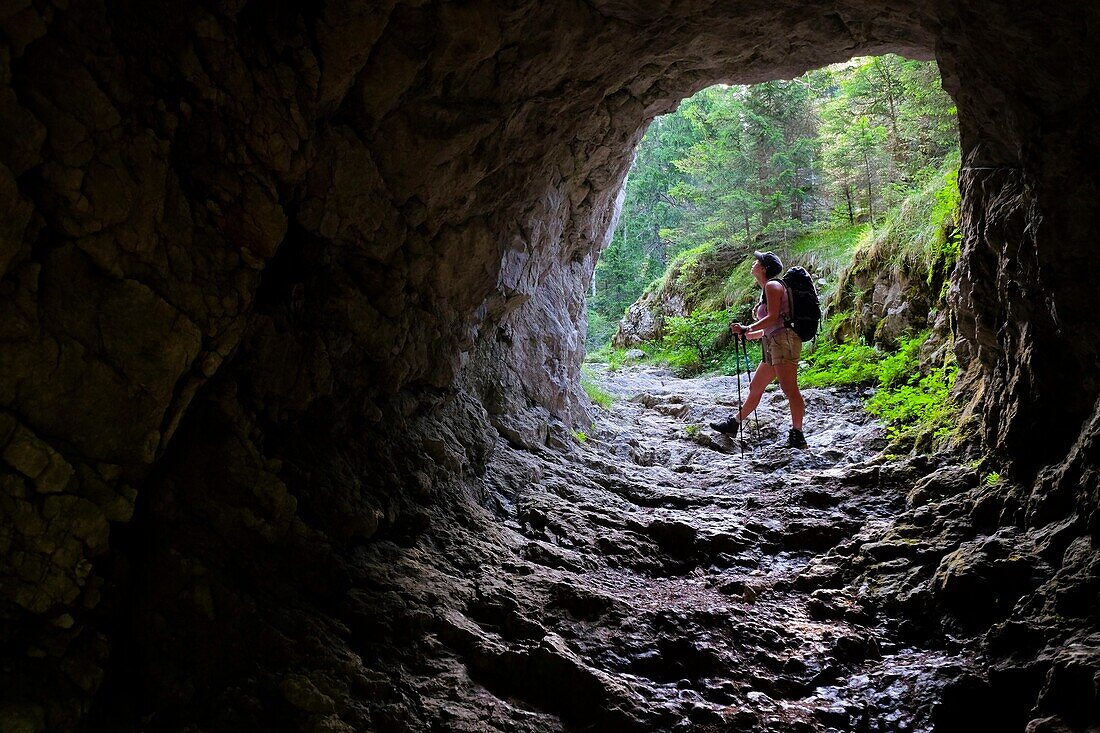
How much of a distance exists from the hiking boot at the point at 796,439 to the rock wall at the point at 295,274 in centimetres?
237

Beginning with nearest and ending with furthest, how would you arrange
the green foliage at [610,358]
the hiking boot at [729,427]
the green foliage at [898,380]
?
the green foliage at [898,380]
the hiking boot at [729,427]
the green foliage at [610,358]

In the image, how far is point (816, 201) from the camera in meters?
19.9

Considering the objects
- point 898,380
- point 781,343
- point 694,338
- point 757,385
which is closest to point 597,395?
point 757,385

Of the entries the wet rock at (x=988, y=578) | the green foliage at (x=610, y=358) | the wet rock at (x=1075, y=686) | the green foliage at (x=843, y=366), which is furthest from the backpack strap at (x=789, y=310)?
the green foliage at (x=610, y=358)

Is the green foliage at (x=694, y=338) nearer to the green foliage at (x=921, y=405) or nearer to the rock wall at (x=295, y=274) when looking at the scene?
the green foliage at (x=921, y=405)

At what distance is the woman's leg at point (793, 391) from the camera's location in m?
8.79

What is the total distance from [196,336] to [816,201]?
19.6 meters

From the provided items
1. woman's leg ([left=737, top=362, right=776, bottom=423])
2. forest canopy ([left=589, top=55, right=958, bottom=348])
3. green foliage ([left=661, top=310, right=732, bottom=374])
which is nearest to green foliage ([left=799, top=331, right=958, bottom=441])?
woman's leg ([left=737, top=362, right=776, bottom=423])

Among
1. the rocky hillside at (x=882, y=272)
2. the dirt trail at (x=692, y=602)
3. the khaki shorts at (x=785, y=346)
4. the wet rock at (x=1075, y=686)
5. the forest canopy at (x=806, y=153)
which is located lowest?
the dirt trail at (x=692, y=602)

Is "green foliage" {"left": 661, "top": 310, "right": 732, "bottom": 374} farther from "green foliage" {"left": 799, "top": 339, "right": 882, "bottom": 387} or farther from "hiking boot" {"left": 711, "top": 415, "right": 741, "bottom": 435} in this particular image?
"hiking boot" {"left": 711, "top": 415, "right": 741, "bottom": 435}

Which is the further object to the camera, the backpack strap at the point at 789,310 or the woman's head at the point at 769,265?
the woman's head at the point at 769,265

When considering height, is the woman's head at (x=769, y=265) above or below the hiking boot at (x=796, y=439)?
above

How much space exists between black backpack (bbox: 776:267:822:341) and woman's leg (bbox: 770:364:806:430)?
466 millimetres

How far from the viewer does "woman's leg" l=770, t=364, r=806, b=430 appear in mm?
8789
